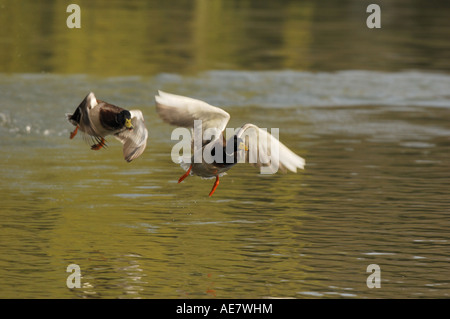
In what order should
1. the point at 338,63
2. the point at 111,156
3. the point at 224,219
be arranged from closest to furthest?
the point at 224,219, the point at 111,156, the point at 338,63

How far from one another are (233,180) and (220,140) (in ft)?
13.4

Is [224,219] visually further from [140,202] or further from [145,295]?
[145,295]

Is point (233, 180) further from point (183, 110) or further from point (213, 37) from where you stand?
point (213, 37)

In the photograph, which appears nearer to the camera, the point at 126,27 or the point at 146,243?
the point at 146,243

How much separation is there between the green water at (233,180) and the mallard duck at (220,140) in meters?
0.95

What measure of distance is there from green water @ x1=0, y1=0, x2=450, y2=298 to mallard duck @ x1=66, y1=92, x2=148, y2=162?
1.05 meters

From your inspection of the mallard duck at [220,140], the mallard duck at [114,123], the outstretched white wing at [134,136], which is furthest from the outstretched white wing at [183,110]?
the outstretched white wing at [134,136]

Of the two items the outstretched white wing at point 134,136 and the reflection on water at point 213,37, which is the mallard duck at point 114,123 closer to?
the outstretched white wing at point 134,136

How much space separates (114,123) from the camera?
38.9 feet

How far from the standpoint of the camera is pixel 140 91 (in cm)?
2342

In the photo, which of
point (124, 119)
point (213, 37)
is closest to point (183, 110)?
point (124, 119)

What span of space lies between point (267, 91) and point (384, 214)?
11.0 metres
